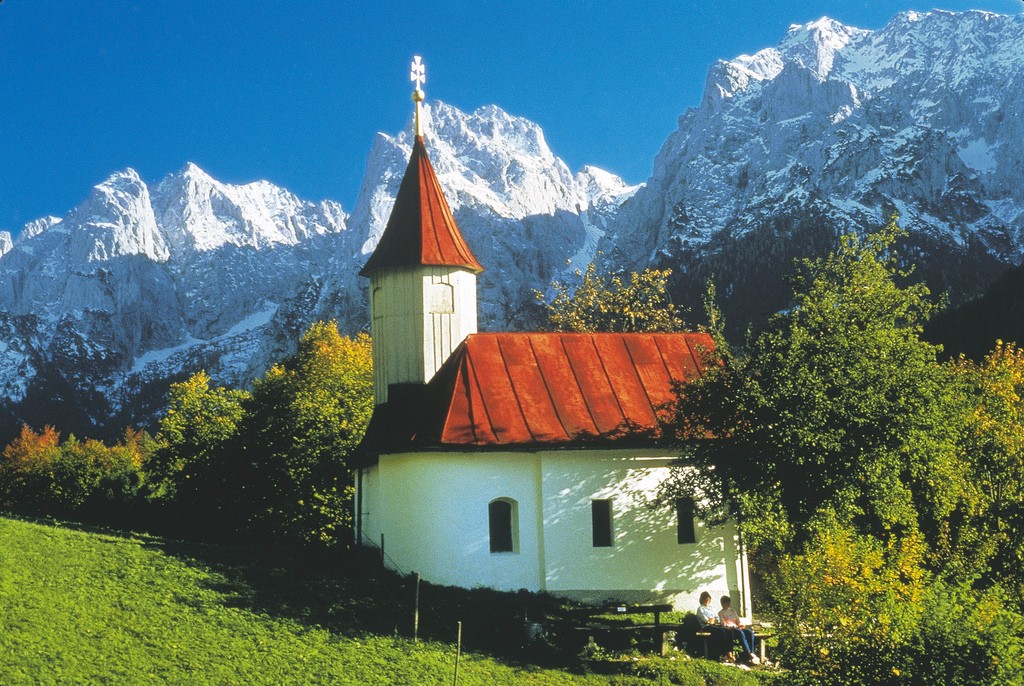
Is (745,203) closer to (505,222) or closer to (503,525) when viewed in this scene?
(505,222)

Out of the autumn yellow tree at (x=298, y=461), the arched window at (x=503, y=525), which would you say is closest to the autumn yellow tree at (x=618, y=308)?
the autumn yellow tree at (x=298, y=461)

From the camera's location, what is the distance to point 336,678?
59.1ft

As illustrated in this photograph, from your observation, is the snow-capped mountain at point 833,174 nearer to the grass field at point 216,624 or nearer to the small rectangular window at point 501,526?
the small rectangular window at point 501,526

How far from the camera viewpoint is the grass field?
16922 millimetres

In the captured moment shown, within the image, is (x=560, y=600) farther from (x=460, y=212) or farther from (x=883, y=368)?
(x=460, y=212)

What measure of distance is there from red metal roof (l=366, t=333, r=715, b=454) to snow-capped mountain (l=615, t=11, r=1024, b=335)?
9958cm

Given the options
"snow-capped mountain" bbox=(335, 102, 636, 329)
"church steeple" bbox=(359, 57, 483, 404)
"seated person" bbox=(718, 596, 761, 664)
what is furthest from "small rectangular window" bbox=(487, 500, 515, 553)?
"snow-capped mountain" bbox=(335, 102, 636, 329)

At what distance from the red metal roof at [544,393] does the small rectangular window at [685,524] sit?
2109mm

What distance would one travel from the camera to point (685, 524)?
2677 cm

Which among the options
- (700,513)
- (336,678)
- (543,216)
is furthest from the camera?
(543,216)

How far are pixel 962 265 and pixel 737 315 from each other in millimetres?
39343

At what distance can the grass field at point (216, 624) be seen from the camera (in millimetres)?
16922

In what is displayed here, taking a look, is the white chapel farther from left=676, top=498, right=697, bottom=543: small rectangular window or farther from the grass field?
the grass field

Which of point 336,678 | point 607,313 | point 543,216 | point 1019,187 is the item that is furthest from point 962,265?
point 336,678
